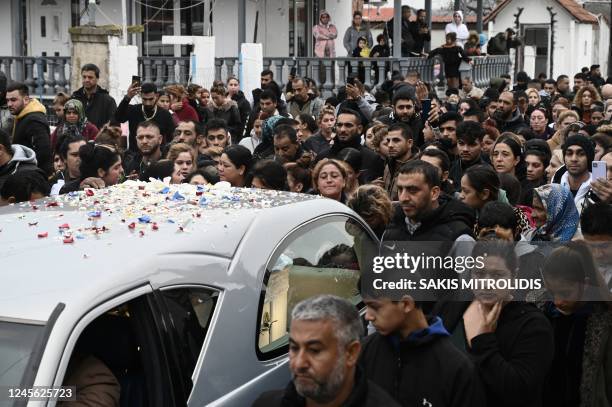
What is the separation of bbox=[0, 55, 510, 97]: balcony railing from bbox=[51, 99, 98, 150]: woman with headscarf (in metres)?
8.81

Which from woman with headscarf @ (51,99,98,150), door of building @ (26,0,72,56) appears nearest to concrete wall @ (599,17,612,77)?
door of building @ (26,0,72,56)

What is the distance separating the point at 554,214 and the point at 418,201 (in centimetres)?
122

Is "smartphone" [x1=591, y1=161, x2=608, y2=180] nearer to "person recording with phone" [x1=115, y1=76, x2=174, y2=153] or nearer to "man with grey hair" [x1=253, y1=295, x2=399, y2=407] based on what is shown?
"man with grey hair" [x1=253, y1=295, x2=399, y2=407]

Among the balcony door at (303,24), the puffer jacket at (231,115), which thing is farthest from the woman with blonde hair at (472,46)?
the puffer jacket at (231,115)

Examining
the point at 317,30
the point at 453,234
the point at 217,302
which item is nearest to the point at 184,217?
the point at 217,302

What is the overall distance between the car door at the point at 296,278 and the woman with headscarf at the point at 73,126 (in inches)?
283

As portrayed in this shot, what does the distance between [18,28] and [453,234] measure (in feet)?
71.3

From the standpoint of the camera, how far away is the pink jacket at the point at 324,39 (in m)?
23.3

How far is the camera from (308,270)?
16.1 ft

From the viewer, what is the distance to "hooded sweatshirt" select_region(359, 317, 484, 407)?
3990 millimetres

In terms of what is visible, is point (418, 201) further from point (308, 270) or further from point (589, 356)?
point (589, 356)

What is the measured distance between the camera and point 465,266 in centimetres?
521

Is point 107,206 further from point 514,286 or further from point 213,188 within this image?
point 514,286

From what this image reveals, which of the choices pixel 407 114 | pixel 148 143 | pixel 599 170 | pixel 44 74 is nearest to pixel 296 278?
pixel 599 170
